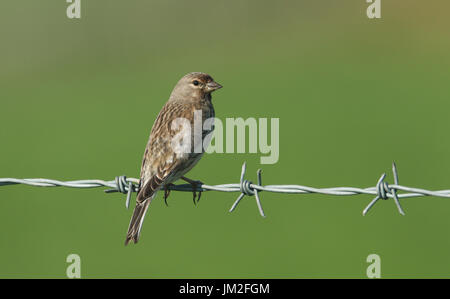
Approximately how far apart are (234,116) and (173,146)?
6146 mm

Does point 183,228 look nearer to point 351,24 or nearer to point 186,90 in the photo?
point 186,90

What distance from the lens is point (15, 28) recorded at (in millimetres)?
18781

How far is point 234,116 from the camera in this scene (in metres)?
12.0

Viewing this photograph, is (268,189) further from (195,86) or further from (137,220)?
(195,86)

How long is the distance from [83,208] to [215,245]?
2.41 metres

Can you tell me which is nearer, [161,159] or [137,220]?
[137,220]

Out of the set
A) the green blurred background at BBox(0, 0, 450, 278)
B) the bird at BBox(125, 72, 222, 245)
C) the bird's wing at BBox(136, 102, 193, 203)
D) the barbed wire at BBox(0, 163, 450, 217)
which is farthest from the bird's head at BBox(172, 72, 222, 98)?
the green blurred background at BBox(0, 0, 450, 278)

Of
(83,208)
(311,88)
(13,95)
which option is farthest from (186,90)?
(13,95)

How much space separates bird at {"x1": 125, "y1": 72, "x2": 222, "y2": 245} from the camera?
221 inches

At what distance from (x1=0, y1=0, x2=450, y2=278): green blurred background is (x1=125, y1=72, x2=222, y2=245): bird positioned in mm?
2517

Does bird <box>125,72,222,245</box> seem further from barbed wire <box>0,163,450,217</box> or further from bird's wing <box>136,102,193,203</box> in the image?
barbed wire <box>0,163,450,217</box>

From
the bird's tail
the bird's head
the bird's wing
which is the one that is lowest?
the bird's tail

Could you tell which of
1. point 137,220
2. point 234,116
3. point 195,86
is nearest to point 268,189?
point 137,220

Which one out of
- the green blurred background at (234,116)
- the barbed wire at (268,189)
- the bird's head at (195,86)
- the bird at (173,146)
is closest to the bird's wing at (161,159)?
the bird at (173,146)
